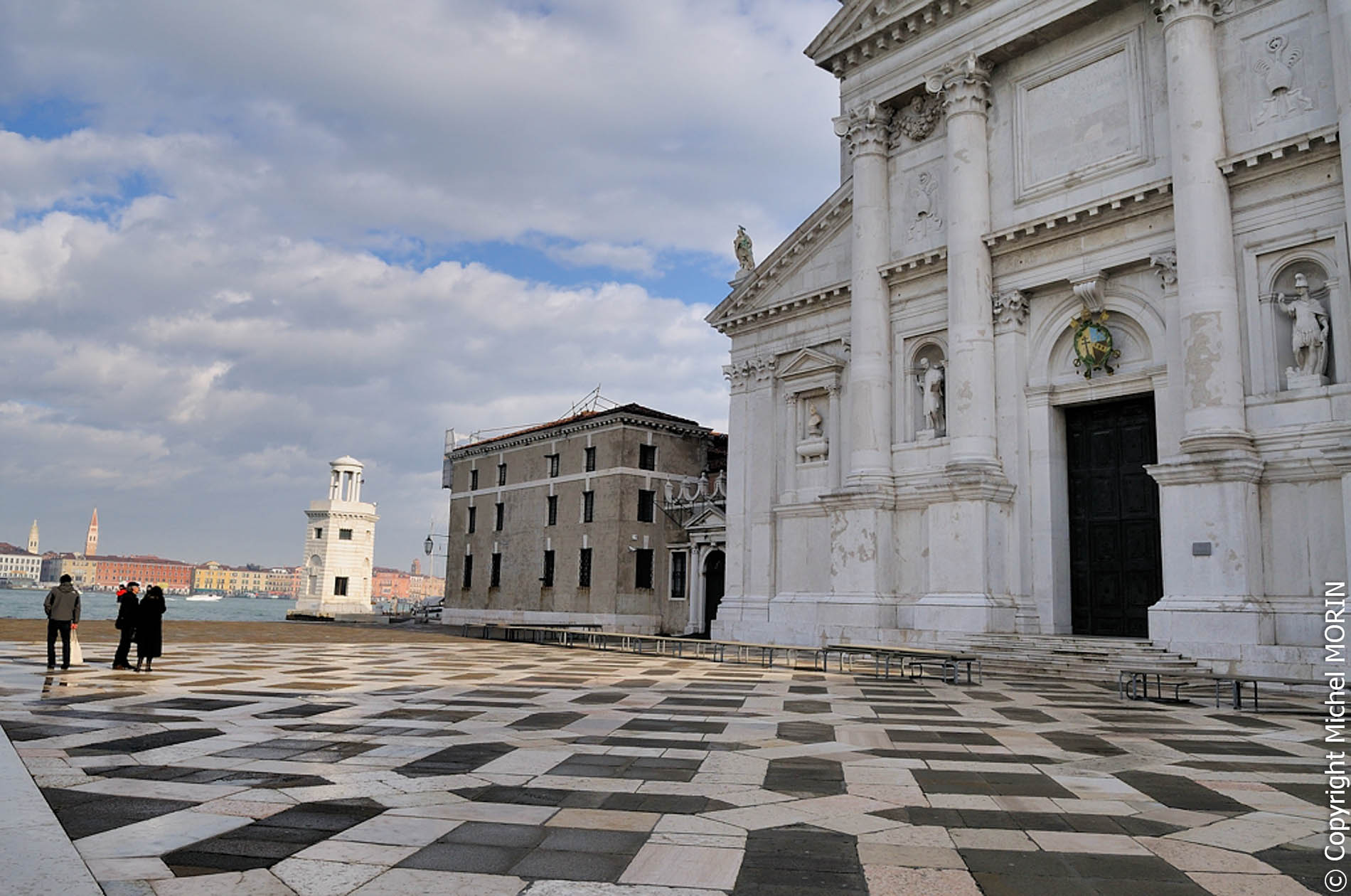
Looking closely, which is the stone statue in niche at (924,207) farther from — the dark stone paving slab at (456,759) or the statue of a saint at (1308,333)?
the dark stone paving slab at (456,759)

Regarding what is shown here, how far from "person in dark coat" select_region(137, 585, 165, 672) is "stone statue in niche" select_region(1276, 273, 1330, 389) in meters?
21.9

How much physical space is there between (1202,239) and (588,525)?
30.0 meters

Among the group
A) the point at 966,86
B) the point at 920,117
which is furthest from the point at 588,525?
the point at 966,86

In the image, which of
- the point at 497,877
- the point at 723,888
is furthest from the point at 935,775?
the point at 497,877

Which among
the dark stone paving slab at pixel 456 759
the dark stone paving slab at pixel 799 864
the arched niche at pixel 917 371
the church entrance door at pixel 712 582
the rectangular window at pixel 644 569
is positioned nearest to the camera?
the dark stone paving slab at pixel 799 864

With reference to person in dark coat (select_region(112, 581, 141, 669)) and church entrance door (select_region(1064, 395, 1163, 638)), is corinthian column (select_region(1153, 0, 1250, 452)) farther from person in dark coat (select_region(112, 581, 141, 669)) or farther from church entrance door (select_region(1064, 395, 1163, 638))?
person in dark coat (select_region(112, 581, 141, 669))

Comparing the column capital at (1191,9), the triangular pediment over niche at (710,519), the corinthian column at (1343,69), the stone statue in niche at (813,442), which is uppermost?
the column capital at (1191,9)

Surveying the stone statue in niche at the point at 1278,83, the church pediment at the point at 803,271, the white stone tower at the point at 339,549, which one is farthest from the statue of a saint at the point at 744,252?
the white stone tower at the point at 339,549

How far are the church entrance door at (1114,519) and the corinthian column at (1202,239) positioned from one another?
241cm

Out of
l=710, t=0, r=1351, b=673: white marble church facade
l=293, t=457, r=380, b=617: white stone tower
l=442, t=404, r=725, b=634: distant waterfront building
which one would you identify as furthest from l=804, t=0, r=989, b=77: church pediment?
l=293, t=457, r=380, b=617: white stone tower

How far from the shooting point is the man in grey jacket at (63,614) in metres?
16.4

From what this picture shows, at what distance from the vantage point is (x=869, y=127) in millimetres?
27828

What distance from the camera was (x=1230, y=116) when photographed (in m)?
20.5

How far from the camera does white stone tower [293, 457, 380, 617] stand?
76.4 meters
